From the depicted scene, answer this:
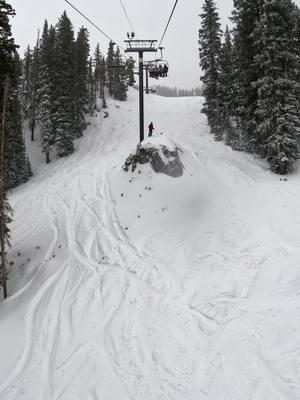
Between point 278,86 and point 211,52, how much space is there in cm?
1531

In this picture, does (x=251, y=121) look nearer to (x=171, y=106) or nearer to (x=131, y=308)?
(x=131, y=308)

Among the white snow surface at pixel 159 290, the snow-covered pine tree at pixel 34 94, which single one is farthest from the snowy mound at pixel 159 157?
the snow-covered pine tree at pixel 34 94

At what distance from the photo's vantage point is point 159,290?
42.1 ft

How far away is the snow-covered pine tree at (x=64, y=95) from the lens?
39875mm

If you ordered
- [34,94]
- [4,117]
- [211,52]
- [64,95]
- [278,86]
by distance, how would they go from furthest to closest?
[34,94]
[64,95]
[211,52]
[278,86]
[4,117]

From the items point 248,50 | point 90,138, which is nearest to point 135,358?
point 248,50

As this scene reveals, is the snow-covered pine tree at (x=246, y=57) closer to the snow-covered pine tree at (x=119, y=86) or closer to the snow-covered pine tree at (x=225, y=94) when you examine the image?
the snow-covered pine tree at (x=225, y=94)

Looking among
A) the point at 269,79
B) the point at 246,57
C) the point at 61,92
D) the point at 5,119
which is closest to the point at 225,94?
the point at 246,57

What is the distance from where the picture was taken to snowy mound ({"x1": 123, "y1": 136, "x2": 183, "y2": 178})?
2167 centimetres

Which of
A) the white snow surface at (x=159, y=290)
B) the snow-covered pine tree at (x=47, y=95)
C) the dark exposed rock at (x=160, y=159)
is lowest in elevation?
the white snow surface at (x=159, y=290)

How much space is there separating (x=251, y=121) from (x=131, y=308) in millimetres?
18272

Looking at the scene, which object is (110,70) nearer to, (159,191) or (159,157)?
(159,157)

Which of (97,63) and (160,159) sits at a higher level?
(97,63)

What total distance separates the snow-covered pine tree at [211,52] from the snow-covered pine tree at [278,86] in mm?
12513
